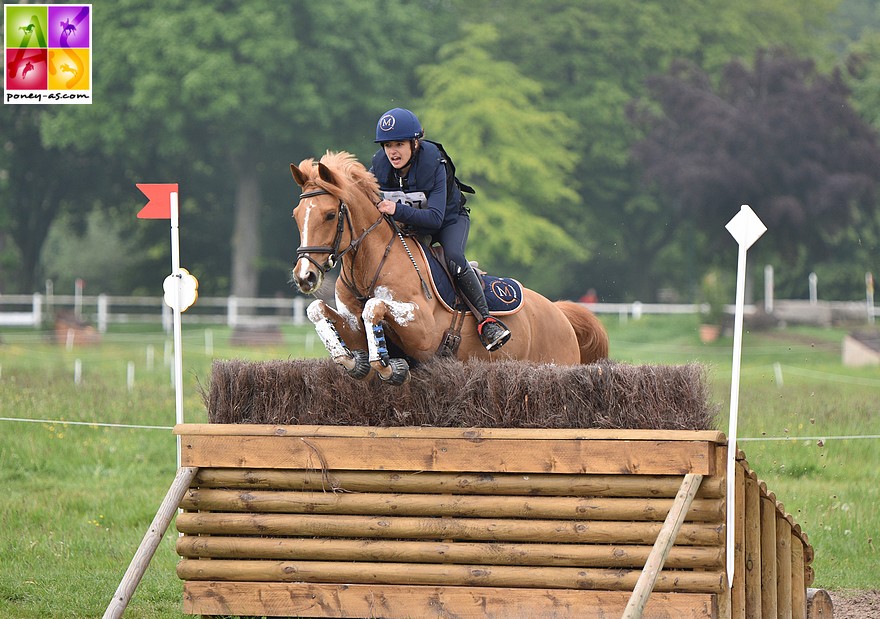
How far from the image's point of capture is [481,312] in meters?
6.67

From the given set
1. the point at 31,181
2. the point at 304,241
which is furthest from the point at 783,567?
the point at 31,181

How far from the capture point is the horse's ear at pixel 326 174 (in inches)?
233

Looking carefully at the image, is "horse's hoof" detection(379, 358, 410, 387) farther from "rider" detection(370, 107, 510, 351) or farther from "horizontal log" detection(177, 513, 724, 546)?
"rider" detection(370, 107, 510, 351)

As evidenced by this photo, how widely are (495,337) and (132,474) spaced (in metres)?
4.85

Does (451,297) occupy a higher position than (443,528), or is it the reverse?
(451,297)

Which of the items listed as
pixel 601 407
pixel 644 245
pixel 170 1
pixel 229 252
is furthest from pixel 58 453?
pixel 644 245

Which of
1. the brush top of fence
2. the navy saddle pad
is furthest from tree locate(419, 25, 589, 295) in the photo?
the brush top of fence

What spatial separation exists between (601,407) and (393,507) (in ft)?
3.46

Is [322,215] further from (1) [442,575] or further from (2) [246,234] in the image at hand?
(2) [246,234]

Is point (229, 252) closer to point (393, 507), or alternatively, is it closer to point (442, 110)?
point (442, 110)

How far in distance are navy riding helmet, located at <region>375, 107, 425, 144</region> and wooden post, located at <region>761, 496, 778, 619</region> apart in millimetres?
2544

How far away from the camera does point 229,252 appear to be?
35500 millimetres

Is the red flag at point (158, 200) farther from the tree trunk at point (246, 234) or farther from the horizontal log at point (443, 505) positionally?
the tree trunk at point (246, 234)

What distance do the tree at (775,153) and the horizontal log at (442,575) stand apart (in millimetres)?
25272
